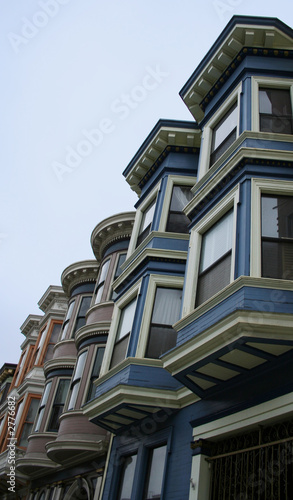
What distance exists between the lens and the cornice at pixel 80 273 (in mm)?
21453

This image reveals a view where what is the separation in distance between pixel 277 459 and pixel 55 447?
32.2 ft

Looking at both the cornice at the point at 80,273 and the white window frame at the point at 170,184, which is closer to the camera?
the white window frame at the point at 170,184

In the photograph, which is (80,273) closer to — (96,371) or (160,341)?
(96,371)

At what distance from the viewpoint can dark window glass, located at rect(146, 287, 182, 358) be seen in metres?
11.1

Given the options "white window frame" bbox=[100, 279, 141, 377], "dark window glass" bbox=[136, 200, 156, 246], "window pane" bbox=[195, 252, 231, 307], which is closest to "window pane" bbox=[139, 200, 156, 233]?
"dark window glass" bbox=[136, 200, 156, 246]

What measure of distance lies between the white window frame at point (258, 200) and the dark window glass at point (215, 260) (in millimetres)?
724

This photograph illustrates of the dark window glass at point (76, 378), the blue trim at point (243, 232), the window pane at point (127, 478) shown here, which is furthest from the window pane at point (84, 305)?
the blue trim at point (243, 232)

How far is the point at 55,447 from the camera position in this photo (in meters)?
14.9

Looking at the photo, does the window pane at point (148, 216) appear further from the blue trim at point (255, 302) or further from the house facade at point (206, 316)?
the blue trim at point (255, 302)

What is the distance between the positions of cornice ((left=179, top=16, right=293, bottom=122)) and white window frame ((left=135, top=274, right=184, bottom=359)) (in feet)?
17.1

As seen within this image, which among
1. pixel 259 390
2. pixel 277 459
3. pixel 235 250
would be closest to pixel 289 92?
pixel 235 250

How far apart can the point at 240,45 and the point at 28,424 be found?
1924 cm

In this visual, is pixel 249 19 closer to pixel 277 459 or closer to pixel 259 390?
pixel 259 390

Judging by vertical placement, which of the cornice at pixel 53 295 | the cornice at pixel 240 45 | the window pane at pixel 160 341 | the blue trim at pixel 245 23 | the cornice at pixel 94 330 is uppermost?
the cornice at pixel 53 295
